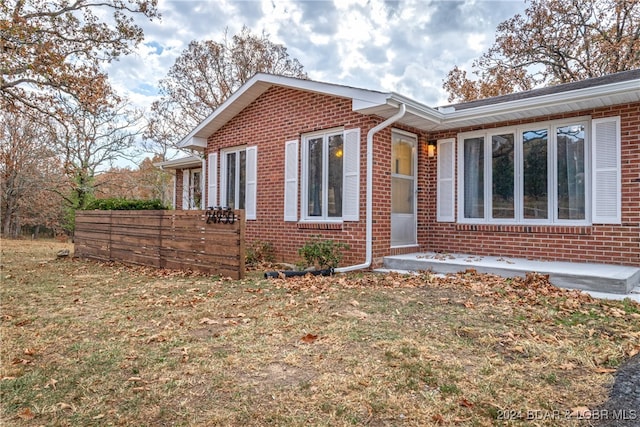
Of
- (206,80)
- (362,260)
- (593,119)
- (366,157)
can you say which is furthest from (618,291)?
(206,80)

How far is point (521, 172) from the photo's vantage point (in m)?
7.10

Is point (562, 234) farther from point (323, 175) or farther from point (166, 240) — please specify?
point (166, 240)

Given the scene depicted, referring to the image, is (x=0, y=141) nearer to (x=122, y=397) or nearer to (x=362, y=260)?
(x=362, y=260)

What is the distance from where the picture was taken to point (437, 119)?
722cm

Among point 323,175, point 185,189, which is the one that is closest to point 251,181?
point 323,175

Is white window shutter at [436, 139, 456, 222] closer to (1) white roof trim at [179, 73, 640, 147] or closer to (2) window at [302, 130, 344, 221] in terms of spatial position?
(1) white roof trim at [179, 73, 640, 147]

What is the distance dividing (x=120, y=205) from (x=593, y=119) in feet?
33.8

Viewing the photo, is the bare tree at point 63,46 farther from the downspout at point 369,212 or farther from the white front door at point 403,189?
the white front door at point 403,189

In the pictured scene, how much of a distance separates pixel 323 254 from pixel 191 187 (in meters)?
8.96

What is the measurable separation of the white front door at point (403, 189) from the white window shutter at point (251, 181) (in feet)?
10.7

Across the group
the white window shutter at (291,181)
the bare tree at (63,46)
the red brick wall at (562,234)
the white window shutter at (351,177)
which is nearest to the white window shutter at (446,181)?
the red brick wall at (562,234)

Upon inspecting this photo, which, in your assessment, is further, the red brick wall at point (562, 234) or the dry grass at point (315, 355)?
the red brick wall at point (562, 234)

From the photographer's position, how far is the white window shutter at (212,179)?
398 inches

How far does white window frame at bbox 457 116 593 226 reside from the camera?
6413 mm
